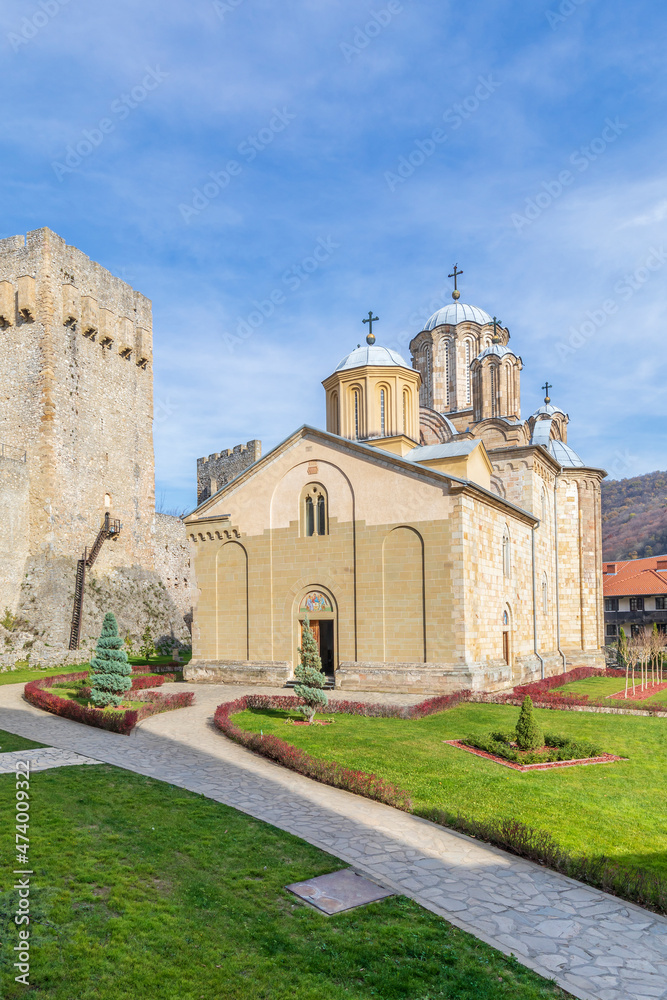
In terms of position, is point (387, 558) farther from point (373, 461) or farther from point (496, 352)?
point (496, 352)

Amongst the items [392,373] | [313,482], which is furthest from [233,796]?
[392,373]

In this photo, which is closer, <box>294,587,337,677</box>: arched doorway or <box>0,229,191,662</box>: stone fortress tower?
<box>294,587,337,677</box>: arched doorway

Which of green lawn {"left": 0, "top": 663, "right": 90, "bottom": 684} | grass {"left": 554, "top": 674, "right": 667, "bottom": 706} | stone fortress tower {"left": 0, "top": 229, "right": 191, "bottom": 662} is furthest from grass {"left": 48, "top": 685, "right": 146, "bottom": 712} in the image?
grass {"left": 554, "top": 674, "right": 667, "bottom": 706}

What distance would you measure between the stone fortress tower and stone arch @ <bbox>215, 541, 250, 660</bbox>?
240 inches

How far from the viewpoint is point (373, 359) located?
25172 mm

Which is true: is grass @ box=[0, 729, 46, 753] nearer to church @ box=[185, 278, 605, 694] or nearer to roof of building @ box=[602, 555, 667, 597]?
church @ box=[185, 278, 605, 694]

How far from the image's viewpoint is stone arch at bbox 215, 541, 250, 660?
73.2 ft

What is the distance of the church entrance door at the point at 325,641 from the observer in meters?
20.8

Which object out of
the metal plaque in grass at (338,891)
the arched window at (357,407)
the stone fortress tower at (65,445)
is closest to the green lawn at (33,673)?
the stone fortress tower at (65,445)

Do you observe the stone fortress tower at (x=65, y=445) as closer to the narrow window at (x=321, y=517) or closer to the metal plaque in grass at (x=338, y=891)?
the narrow window at (x=321, y=517)

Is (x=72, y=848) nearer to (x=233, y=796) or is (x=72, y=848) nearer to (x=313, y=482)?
(x=233, y=796)

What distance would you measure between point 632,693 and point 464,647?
23.5ft

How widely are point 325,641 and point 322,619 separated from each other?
29.4 inches

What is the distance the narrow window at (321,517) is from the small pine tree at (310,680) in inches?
260
